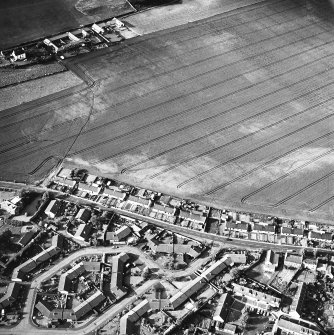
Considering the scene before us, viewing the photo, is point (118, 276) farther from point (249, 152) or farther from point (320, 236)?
point (249, 152)

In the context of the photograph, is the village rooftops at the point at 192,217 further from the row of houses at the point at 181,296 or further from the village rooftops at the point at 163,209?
the row of houses at the point at 181,296

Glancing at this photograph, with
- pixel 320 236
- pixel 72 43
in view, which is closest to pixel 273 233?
pixel 320 236

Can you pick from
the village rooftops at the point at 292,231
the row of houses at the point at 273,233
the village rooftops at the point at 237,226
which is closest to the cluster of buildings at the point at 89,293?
the village rooftops at the point at 237,226

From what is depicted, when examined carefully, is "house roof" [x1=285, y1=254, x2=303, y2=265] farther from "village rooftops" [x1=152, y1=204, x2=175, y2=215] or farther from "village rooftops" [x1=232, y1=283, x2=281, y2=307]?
"village rooftops" [x1=152, y1=204, x2=175, y2=215]

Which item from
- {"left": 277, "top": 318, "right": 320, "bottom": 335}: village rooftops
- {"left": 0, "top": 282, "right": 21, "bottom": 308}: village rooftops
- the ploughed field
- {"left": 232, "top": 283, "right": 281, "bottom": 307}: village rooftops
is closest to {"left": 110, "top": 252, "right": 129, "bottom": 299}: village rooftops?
{"left": 0, "top": 282, "right": 21, "bottom": 308}: village rooftops

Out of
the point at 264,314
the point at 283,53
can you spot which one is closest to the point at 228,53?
the point at 283,53

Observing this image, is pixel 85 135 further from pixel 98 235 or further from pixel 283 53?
pixel 283 53
